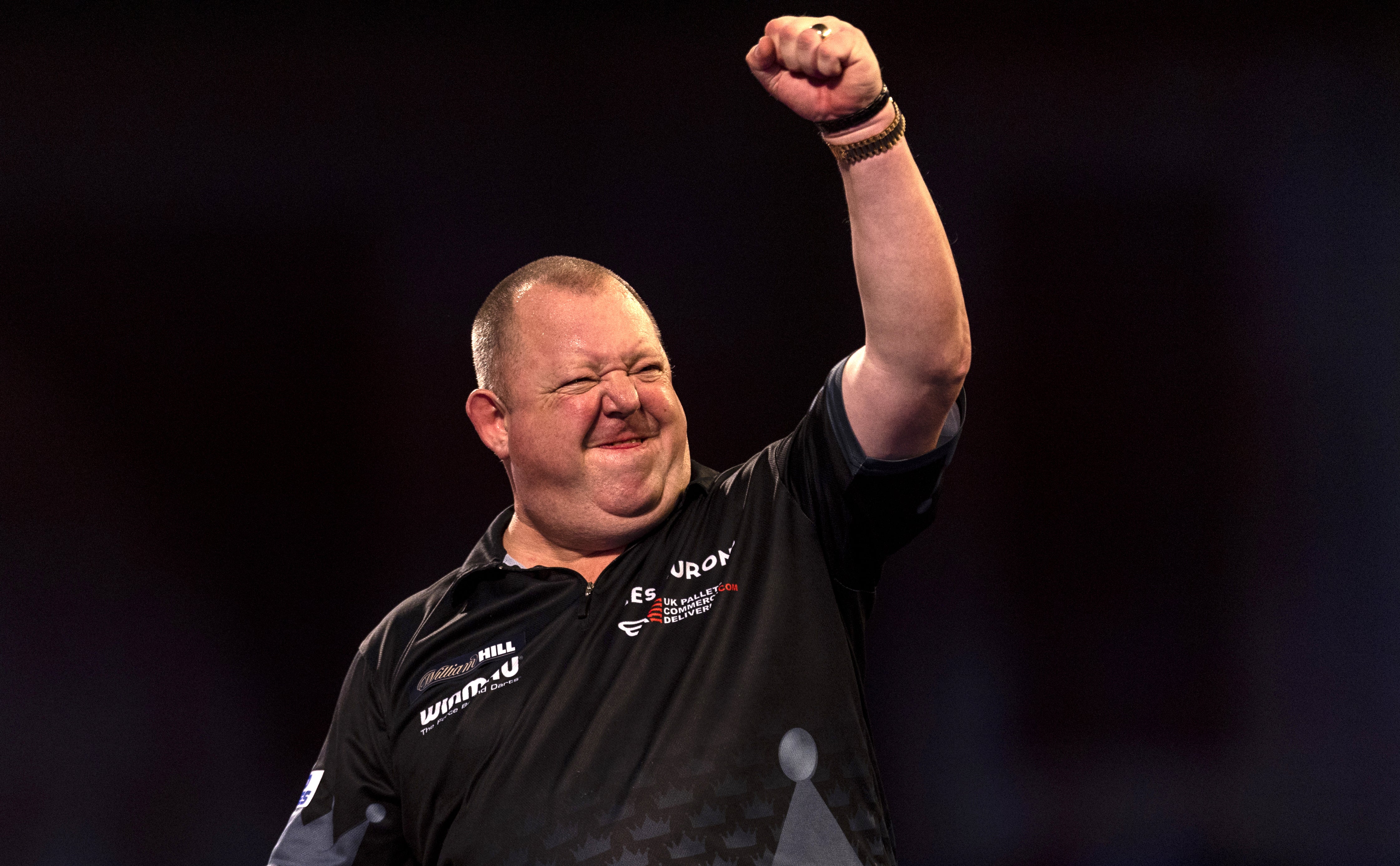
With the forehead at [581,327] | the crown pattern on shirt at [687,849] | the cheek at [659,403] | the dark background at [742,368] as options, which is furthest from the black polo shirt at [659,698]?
the dark background at [742,368]

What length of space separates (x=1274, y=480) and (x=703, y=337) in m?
1.50

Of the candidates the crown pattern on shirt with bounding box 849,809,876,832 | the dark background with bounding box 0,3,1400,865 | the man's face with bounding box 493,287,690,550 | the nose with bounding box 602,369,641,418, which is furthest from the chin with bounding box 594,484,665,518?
the dark background with bounding box 0,3,1400,865

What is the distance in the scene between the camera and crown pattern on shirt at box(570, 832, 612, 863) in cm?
120

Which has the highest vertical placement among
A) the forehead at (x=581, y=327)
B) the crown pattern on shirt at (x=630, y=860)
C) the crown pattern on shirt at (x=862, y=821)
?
the forehead at (x=581, y=327)

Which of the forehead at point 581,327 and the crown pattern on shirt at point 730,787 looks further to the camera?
the forehead at point 581,327

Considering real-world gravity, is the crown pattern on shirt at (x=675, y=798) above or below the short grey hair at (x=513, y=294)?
below

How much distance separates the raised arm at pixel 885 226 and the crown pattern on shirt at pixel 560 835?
0.61 m

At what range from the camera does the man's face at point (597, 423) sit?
1399mm

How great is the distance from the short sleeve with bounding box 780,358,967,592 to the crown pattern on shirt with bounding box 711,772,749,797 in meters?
0.29

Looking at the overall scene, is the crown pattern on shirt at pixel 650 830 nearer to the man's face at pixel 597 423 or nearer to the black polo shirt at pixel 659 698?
the black polo shirt at pixel 659 698

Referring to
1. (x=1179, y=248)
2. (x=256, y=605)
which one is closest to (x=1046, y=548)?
(x=1179, y=248)

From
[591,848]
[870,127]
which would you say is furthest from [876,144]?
[591,848]

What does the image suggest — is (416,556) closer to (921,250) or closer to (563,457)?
(563,457)

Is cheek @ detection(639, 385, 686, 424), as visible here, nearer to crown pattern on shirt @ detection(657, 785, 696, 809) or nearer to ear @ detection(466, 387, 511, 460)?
ear @ detection(466, 387, 511, 460)
